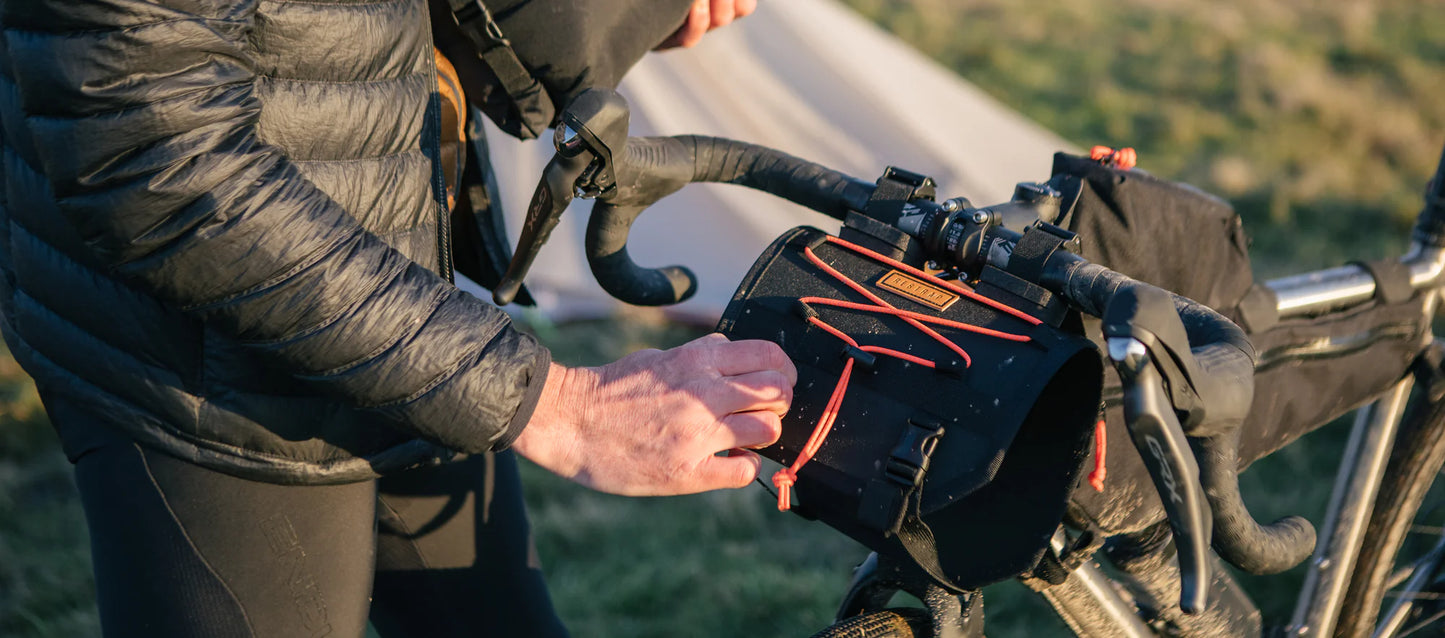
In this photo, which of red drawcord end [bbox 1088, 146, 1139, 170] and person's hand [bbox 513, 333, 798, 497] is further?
red drawcord end [bbox 1088, 146, 1139, 170]

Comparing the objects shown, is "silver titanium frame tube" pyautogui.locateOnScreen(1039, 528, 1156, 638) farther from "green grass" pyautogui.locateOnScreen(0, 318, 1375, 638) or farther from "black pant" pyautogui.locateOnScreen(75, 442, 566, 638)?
"green grass" pyautogui.locateOnScreen(0, 318, 1375, 638)

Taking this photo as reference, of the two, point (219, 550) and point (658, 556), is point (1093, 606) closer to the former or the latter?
point (219, 550)

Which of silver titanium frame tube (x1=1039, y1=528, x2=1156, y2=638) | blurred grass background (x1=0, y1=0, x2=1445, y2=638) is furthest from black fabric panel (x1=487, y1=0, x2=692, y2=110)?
blurred grass background (x1=0, y1=0, x2=1445, y2=638)

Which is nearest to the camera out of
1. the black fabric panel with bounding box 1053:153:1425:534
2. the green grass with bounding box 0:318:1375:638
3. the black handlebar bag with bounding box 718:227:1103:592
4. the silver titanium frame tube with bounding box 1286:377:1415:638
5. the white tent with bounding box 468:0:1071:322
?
the black handlebar bag with bounding box 718:227:1103:592

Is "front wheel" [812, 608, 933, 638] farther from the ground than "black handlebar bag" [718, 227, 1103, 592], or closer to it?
closer to it

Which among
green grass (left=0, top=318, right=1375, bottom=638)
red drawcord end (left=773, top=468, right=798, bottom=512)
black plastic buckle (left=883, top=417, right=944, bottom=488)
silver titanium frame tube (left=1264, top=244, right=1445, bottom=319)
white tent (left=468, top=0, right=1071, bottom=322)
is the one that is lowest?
green grass (left=0, top=318, right=1375, bottom=638)

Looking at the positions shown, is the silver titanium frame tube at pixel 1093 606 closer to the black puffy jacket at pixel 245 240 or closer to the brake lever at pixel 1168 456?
the brake lever at pixel 1168 456

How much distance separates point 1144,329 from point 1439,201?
119 centimetres

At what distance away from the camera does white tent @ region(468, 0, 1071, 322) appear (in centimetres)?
478

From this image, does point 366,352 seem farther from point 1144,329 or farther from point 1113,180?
point 1113,180

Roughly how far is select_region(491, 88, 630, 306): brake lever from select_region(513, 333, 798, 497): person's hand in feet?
0.89

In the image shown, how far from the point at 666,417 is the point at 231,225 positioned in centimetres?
43

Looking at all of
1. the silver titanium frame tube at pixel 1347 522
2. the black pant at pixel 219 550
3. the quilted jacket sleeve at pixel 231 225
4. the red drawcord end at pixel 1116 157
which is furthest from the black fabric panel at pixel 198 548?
the silver titanium frame tube at pixel 1347 522

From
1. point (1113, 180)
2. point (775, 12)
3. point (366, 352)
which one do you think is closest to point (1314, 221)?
point (775, 12)
